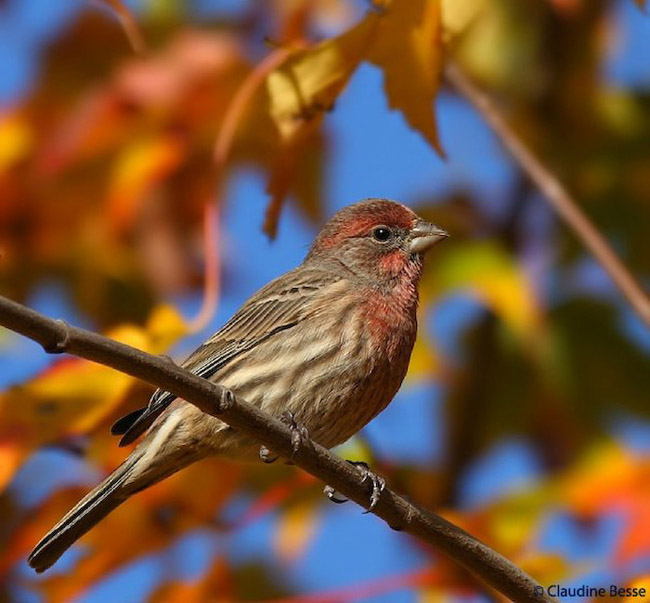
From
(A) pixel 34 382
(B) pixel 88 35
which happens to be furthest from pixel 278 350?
(B) pixel 88 35

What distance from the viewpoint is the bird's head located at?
5.84 meters

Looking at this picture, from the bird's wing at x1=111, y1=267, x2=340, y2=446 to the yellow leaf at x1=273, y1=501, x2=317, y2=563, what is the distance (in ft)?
2.50

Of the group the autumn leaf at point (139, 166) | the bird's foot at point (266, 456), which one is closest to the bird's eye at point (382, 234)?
the autumn leaf at point (139, 166)

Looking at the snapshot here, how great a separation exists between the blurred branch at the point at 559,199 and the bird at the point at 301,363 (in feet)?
3.02

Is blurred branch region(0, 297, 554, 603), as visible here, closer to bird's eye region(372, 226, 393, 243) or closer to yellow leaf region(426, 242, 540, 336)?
yellow leaf region(426, 242, 540, 336)

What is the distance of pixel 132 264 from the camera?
20.6ft

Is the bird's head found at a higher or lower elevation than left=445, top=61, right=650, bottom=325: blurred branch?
higher

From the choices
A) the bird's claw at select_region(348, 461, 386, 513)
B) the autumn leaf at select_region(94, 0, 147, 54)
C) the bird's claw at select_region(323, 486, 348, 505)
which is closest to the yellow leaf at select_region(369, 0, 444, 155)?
the autumn leaf at select_region(94, 0, 147, 54)

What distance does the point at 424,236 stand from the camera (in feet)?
19.1

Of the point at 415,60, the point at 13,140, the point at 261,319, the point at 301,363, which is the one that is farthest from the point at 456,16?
the point at 13,140

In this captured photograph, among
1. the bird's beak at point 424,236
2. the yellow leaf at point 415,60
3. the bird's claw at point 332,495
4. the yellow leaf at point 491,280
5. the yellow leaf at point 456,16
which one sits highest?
the bird's beak at point 424,236

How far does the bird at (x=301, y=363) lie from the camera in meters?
4.78

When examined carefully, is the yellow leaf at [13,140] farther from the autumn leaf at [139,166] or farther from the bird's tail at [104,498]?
the bird's tail at [104,498]

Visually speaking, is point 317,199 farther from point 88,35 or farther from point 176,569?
point 176,569
